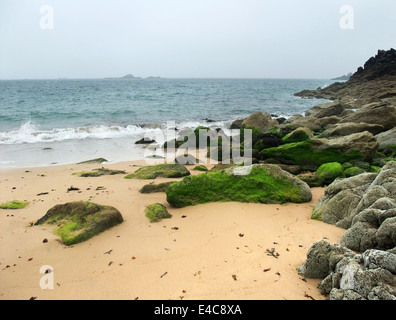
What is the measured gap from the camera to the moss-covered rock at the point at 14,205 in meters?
6.23

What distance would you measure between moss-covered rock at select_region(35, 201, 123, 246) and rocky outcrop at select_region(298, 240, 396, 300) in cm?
331

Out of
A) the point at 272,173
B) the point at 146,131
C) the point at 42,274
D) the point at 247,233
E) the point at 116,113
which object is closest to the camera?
the point at 42,274

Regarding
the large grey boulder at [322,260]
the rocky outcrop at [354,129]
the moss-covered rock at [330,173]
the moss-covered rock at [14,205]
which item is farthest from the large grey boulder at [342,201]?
the rocky outcrop at [354,129]

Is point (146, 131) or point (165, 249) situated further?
point (146, 131)

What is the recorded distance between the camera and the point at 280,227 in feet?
16.7

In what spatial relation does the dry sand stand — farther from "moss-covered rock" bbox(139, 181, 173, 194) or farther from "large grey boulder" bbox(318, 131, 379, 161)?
"large grey boulder" bbox(318, 131, 379, 161)

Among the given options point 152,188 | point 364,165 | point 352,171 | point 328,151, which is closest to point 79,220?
point 152,188

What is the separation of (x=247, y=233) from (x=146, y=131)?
50.5 ft

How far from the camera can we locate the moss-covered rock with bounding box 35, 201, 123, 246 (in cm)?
492

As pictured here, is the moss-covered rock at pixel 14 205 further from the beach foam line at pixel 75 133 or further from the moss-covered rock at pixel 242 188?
the beach foam line at pixel 75 133


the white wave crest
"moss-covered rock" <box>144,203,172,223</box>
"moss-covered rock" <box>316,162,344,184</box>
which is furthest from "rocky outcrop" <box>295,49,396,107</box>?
"moss-covered rock" <box>144,203,172,223</box>

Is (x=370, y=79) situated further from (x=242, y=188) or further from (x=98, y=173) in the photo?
(x=98, y=173)

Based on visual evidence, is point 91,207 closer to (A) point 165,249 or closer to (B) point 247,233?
(A) point 165,249
